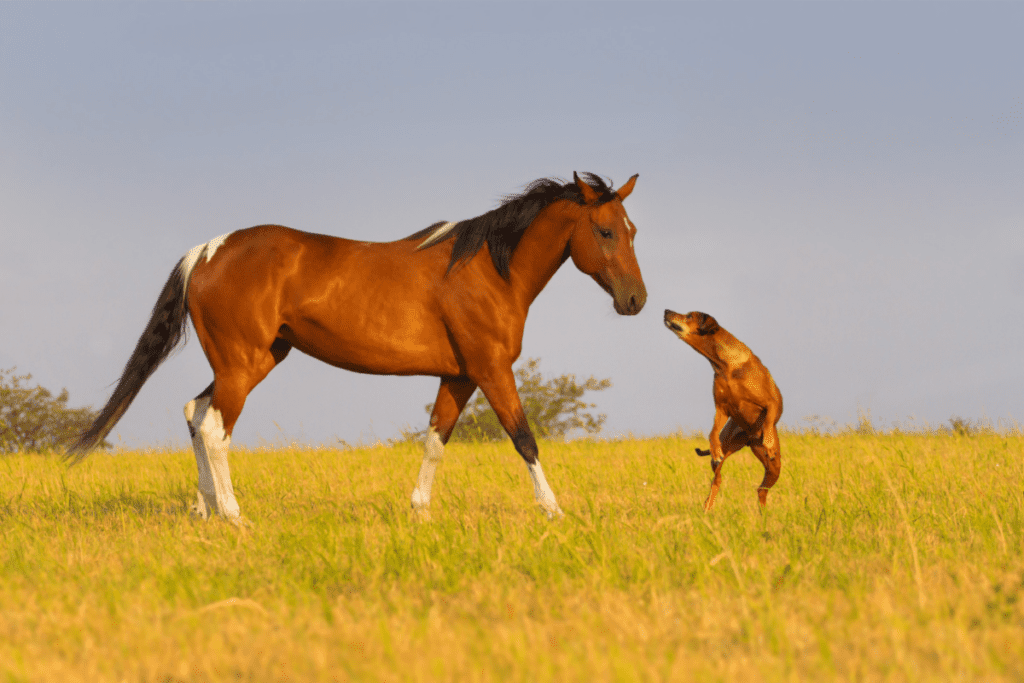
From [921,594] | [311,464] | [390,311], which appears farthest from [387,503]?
[921,594]

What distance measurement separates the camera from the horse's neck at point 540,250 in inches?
239

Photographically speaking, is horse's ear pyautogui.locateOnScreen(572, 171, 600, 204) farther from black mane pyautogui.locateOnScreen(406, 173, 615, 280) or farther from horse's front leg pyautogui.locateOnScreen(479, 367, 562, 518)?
horse's front leg pyautogui.locateOnScreen(479, 367, 562, 518)

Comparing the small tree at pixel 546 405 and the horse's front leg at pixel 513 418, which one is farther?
the small tree at pixel 546 405

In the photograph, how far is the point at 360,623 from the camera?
10.1ft

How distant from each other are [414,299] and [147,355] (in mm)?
2693

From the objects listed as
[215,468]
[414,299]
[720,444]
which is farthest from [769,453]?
[215,468]

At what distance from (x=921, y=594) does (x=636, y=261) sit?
11.0 feet

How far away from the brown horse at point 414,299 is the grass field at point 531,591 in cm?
A: 91

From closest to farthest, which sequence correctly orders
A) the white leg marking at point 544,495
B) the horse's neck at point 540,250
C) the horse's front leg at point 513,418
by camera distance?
1. the white leg marking at point 544,495
2. the horse's front leg at point 513,418
3. the horse's neck at point 540,250

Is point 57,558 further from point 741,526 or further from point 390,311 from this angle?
point 741,526

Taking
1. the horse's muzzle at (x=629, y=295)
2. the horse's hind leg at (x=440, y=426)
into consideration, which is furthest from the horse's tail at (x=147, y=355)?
the horse's muzzle at (x=629, y=295)

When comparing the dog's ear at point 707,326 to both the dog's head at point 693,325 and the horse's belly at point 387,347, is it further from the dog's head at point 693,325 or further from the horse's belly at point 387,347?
the horse's belly at point 387,347

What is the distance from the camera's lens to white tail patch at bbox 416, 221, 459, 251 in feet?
20.8

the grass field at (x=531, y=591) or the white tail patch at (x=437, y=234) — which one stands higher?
the white tail patch at (x=437, y=234)
